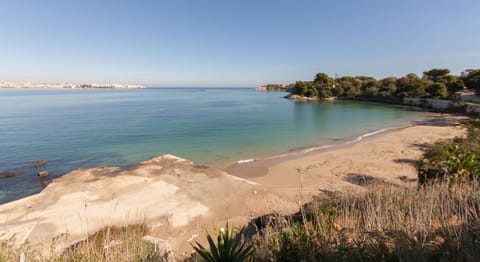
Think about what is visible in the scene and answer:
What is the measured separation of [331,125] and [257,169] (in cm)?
1839

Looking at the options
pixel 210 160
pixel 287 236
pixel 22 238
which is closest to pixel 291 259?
pixel 287 236

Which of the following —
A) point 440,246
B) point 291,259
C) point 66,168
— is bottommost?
point 66,168

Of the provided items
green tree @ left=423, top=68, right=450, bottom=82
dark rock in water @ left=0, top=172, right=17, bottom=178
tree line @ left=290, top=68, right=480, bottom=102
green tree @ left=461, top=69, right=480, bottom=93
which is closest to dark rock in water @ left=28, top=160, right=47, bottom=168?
dark rock in water @ left=0, top=172, right=17, bottom=178

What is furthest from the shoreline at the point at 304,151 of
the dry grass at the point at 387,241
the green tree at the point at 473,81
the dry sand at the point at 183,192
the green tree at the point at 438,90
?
the green tree at the point at 473,81

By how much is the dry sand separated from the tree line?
1715 inches

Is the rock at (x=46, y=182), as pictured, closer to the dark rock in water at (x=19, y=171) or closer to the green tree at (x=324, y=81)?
the dark rock in water at (x=19, y=171)

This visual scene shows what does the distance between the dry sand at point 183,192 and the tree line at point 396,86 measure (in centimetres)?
4355

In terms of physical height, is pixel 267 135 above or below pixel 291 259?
below

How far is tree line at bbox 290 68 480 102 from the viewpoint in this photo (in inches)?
1815

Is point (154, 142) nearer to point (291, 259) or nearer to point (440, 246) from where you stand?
point (291, 259)

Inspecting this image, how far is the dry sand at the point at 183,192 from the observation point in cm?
805

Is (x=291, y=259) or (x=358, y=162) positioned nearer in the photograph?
(x=291, y=259)

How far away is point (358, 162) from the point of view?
14477 mm

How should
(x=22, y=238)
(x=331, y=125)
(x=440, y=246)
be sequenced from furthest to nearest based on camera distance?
(x=331, y=125) → (x=22, y=238) → (x=440, y=246)
